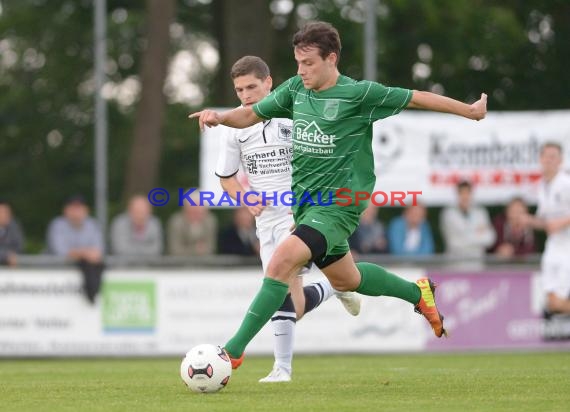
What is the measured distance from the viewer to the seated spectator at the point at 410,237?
1723 centimetres

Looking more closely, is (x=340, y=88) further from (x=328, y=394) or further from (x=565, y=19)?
(x=565, y=19)

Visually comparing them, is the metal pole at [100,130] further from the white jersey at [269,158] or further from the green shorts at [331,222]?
Answer: the green shorts at [331,222]

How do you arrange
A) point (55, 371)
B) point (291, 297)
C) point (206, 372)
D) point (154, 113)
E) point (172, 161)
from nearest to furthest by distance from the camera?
point (206, 372), point (291, 297), point (55, 371), point (154, 113), point (172, 161)

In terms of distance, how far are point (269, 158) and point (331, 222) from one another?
1.52 meters

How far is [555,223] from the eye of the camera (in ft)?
47.8

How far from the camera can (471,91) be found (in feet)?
79.8

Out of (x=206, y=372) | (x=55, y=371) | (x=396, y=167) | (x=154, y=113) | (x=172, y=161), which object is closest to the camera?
(x=206, y=372)

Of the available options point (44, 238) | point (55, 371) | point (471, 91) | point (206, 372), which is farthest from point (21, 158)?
point (206, 372)

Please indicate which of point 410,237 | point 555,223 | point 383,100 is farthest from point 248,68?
point 410,237

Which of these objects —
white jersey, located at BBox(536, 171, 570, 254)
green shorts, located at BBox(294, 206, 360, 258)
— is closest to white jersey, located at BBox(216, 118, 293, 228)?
green shorts, located at BBox(294, 206, 360, 258)

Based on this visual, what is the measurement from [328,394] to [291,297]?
1.64 m

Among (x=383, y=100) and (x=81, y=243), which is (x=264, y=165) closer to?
(x=383, y=100)

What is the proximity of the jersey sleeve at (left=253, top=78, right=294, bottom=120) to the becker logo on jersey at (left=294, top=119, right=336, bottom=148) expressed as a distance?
203 mm

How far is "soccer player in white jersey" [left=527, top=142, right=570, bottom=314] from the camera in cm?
1456
